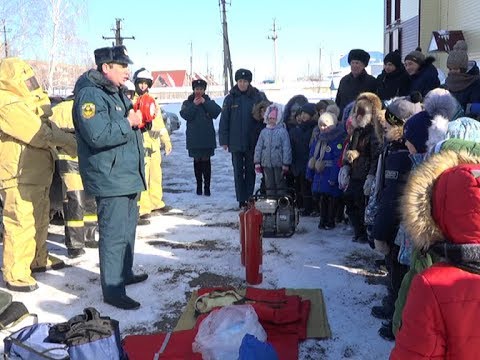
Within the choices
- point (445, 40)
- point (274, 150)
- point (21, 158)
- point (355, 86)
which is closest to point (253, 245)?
point (21, 158)

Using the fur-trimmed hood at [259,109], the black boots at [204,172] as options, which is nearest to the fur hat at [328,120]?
the fur-trimmed hood at [259,109]

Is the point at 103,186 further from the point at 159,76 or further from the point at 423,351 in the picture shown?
the point at 159,76

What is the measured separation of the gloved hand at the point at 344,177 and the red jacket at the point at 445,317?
3.78 meters

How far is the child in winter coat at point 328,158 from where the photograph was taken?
5.96 m

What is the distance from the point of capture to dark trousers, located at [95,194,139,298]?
4.06m

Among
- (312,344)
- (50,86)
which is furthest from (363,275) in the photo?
(50,86)

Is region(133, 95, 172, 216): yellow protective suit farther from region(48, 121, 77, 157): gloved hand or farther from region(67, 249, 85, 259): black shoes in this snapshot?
region(48, 121, 77, 157): gloved hand

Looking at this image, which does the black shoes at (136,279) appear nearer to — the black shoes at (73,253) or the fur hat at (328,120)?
the black shoes at (73,253)

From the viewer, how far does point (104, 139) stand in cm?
381

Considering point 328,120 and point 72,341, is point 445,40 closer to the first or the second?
point 328,120

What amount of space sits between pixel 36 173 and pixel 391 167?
3.18 meters

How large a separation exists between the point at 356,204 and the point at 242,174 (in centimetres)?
241

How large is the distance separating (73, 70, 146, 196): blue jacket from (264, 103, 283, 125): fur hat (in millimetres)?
2938

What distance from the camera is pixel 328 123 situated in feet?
19.5
